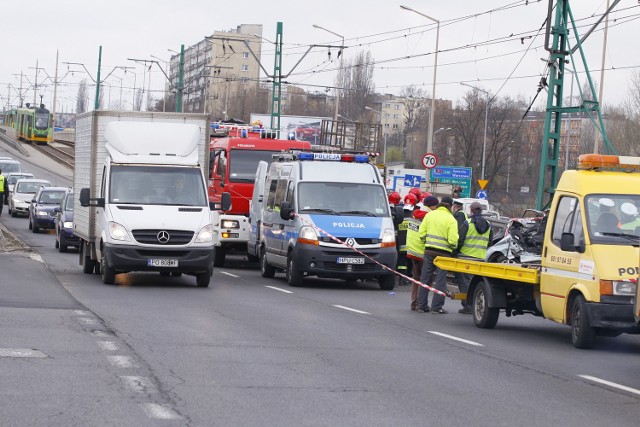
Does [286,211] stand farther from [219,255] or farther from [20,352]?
[20,352]

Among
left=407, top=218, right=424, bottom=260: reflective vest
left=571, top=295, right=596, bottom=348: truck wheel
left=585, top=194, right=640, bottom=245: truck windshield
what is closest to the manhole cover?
left=571, top=295, right=596, bottom=348: truck wheel

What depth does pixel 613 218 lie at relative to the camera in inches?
541

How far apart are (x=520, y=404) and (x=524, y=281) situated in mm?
5581

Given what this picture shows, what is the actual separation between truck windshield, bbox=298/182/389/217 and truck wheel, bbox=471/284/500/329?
7.11m

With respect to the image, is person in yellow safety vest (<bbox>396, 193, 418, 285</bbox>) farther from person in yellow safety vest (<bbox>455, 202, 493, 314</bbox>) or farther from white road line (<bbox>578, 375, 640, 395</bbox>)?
white road line (<bbox>578, 375, 640, 395</bbox>)

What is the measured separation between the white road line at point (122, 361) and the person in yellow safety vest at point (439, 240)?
740cm

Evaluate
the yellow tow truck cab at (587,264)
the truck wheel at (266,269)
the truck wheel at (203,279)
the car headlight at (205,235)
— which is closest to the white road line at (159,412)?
the yellow tow truck cab at (587,264)

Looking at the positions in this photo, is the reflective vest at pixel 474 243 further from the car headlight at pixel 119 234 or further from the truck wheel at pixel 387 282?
the car headlight at pixel 119 234

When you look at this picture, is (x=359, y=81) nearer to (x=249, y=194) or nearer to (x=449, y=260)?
(x=249, y=194)

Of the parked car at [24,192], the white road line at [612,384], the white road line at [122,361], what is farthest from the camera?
the parked car at [24,192]

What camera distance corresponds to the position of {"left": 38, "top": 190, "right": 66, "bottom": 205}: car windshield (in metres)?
41.0

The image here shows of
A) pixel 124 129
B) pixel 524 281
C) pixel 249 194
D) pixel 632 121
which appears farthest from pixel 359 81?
pixel 524 281

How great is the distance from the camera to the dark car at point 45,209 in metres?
40.6

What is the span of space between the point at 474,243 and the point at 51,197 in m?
26.1
